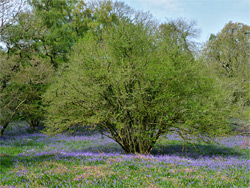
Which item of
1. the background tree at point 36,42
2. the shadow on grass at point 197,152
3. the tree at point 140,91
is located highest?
the background tree at point 36,42

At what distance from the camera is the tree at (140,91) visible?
411 inches

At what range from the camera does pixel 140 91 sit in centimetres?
1020

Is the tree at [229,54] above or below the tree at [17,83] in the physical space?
above

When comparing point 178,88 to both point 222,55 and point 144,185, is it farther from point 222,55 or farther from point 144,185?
point 222,55

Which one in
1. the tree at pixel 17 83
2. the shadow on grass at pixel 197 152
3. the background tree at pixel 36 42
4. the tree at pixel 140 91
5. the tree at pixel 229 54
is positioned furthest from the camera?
the tree at pixel 229 54

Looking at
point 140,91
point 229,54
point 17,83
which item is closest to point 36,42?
point 17,83

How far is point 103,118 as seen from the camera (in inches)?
427

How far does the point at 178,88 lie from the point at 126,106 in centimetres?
244

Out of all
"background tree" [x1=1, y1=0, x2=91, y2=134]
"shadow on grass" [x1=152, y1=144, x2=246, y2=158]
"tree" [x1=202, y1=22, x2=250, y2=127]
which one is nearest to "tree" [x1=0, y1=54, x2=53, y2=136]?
"background tree" [x1=1, y1=0, x2=91, y2=134]

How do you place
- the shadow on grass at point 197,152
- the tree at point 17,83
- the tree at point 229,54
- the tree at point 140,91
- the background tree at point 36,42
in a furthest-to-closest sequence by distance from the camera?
the tree at point 229,54
the background tree at point 36,42
the tree at point 17,83
the shadow on grass at point 197,152
the tree at point 140,91

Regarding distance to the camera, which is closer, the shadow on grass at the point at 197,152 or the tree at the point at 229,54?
the shadow on grass at the point at 197,152

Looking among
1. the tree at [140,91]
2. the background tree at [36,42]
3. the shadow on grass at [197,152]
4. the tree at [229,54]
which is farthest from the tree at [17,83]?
the tree at [229,54]

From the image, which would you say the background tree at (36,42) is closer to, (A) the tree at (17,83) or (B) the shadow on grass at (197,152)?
(A) the tree at (17,83)

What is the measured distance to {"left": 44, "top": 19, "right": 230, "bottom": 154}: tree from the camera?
10.4 m
